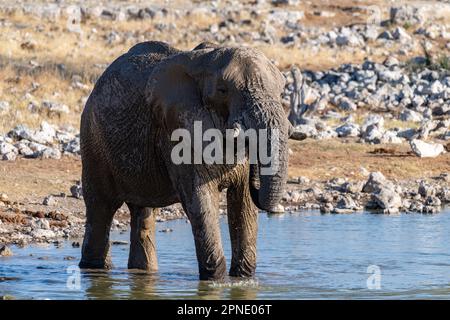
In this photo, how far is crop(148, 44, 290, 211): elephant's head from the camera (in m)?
10.2

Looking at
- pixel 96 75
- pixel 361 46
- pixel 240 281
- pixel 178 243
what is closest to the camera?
pixel 240 281

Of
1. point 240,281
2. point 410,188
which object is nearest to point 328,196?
point 410,188

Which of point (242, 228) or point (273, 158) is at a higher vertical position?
point (273, 158)

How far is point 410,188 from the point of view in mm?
18516

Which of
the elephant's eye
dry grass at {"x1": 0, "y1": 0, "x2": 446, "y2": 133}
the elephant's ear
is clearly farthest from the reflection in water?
dry grass at {"x1": 0, "y1": 0, "x2": 446, "y2": 133}

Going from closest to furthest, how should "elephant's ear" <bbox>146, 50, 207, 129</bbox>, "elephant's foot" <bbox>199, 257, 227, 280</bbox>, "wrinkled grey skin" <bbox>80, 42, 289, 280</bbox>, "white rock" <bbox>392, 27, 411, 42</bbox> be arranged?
1. "wrinkled grey skin" <bbox>80, 42, 289, 280</bbox>
2. "elephant's ear" <bbox>146, 50, 207, 129</bbox>
3. "elephant's foot" <bbox>199, 257, 227, 280</bbox>
4. "white rock" <bbox>392, 27, 411, 42</bbox>

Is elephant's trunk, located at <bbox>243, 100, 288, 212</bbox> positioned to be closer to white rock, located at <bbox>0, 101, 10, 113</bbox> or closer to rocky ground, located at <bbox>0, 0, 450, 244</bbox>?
rocky ground, located at <bbox>0, 0, 450, 244</bbox>

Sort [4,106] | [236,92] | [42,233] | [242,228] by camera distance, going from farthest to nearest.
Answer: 1. [4,106]
2. [42,233]
3. [242,228]
4. [236,92]

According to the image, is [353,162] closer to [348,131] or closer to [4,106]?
[348,131]

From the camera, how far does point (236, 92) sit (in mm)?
10516

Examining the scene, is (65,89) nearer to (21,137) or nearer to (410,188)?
(21,137)

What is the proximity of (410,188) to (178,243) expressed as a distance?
16.3ft

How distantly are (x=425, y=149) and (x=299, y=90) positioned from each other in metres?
4.73

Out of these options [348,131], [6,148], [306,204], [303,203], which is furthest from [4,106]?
[306,204]
